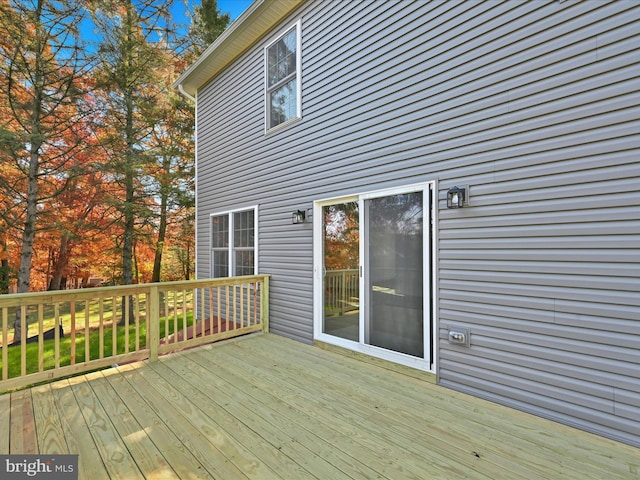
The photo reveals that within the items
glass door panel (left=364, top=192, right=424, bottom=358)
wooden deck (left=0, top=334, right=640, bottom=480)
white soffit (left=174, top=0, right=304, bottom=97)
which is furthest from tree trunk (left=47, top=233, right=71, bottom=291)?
glass door panel (left=364, top=192, right=424, bottom=358)

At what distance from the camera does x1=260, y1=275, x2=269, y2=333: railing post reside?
487cm

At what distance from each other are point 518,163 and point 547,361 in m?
1.59

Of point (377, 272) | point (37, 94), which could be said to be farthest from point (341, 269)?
point (37, 94)

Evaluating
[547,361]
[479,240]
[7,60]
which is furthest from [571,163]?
[7,60]

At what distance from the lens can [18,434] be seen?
2.12m

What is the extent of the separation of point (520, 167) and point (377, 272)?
169 centimetres

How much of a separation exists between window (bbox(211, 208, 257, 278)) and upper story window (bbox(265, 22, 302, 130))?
1.66 meters

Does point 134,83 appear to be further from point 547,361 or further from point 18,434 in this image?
point 547,361

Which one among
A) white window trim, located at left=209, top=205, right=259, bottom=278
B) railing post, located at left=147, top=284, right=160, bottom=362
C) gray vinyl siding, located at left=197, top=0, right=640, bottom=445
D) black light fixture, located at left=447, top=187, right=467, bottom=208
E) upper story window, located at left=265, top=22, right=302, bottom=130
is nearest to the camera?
gray vinyl siding, located at left=197, top=0, right=640, bottom=445

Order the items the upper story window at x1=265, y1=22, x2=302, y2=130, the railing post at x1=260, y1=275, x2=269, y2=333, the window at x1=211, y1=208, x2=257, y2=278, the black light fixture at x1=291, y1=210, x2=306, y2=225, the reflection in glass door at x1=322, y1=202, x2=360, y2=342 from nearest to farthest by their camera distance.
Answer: the reflection in glass door at x1=322, y1=202, x2=360, y2=342 < the black light fixture at x1=291, y1=210, x2=306, y2=225 < the upper story window at x1=265, y1=22, x2=302, y2=130 < the railing post at x1=260, y1=275, x2=269, y2=333 < the window at x1=211, y1=208, x2=257, y2=278

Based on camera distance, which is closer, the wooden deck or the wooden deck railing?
the wooden deck

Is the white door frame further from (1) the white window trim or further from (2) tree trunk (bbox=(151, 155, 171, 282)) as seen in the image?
(2) tree trunk (bbox=(151, 155, 171, 282))

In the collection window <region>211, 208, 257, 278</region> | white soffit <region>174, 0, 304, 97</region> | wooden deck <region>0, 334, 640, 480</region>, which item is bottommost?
wooden deck <region>0, 334, 640, 480</region>

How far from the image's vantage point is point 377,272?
3473 mm
